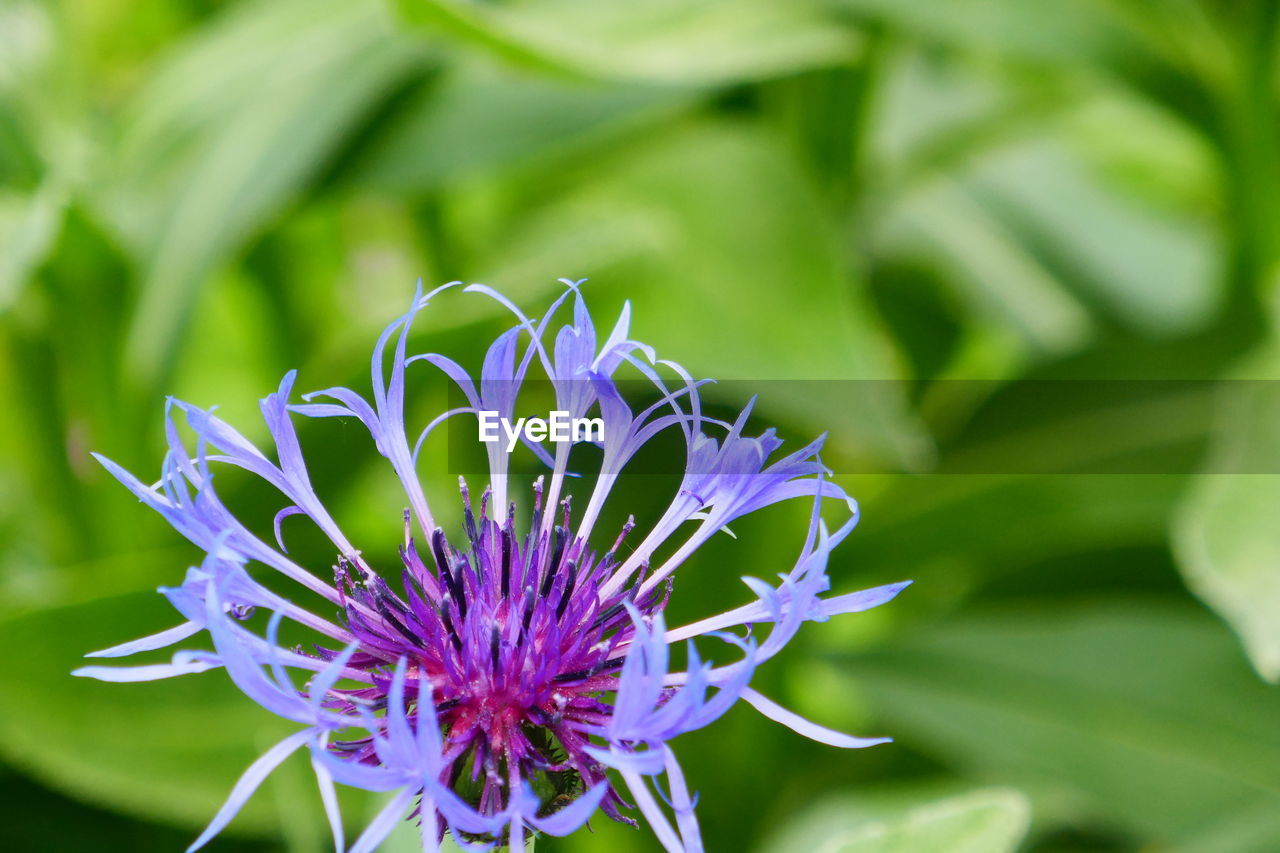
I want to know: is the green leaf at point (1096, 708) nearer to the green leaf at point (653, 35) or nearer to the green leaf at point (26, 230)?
the green leaf at point (653, 35)

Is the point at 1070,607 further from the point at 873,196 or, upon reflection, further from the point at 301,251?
the point at 301,251

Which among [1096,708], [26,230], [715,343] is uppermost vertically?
[26,230]

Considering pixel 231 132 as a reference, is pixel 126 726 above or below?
below

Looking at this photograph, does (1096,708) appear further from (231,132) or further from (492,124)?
(231,132)

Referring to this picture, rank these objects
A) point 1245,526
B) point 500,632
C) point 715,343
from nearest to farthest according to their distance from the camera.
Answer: point 500,632 → point 1245,526 → point 715,343

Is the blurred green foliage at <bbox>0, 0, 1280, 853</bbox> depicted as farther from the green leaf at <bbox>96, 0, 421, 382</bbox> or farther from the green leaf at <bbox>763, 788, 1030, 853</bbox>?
the green leaf at <bbox>763, 788, 1030, 853</bbox>

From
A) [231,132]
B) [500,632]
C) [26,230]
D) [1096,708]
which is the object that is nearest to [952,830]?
[500,632]

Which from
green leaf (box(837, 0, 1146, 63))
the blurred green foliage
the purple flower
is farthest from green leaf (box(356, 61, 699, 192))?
the purple flower
